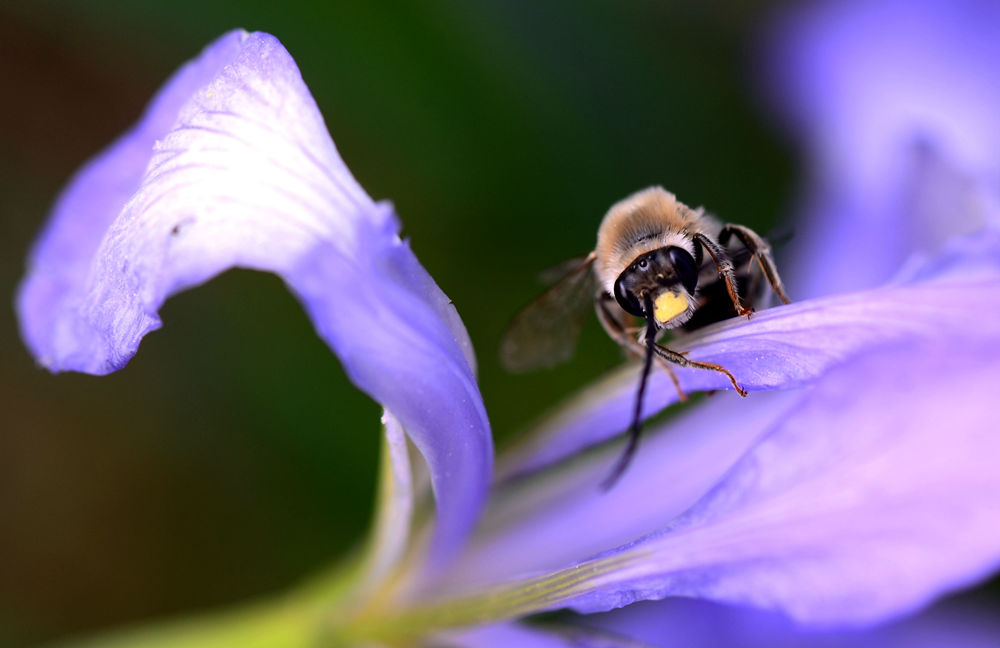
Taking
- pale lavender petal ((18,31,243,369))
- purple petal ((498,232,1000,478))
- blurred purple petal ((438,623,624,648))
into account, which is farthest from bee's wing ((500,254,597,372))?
pale lavender petal ((18,31,243,369))

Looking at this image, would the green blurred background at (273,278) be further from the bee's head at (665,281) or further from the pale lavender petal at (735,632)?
the bee's head at (665,281)

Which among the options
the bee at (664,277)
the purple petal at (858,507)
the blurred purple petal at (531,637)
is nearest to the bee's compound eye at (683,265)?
the bee at (664,277)

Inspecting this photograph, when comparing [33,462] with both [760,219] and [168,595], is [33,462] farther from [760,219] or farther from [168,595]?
[760,219]

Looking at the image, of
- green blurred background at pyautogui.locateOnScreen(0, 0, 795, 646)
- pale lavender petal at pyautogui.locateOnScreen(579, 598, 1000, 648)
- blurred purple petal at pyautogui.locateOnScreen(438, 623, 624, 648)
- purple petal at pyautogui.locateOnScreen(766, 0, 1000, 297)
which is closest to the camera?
blurred purple petal at pyautogui.locateOnScreen(438, 623, 624, 648)

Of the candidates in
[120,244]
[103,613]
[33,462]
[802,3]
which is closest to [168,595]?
[103,613]

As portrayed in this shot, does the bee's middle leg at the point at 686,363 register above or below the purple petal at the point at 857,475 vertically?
above

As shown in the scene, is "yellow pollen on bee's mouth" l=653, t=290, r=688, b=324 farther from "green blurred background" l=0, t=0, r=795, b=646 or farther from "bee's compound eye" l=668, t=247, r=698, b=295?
"green blurred background" l=0, t=0, r=795, b=646
